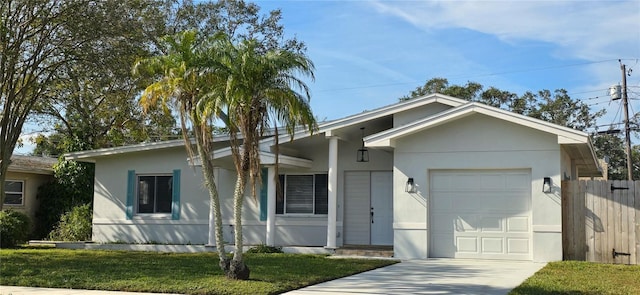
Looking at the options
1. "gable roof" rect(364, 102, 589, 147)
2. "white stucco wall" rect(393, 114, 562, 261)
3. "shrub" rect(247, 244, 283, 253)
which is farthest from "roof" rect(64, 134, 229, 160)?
"white stucco wall" rect(393, 114, 562, 261)

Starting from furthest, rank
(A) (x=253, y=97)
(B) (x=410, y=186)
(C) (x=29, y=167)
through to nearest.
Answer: (C) (x=29, y=167), (B) (x=410, y=186), (A) (x=253, y=97)

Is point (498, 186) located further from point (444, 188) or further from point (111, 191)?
point (111, 191)

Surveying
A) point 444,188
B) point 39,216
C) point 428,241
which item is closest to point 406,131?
point 444,188

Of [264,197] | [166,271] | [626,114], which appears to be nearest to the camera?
[166,271]

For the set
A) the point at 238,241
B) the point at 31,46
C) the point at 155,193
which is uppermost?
the point at 31,46

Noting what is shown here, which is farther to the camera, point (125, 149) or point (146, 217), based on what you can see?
point (146, 217)

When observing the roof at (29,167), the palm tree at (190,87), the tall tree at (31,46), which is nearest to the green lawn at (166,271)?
the palm tree at (190,87)

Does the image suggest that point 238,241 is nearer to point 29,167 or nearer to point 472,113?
point 472,113

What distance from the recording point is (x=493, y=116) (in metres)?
13.8

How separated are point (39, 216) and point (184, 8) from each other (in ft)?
38.5

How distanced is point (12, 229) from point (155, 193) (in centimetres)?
399

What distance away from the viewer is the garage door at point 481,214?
1395cm

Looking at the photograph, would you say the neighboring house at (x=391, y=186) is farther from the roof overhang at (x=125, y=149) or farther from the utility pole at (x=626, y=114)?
the utility pole at (x=626, y=114)

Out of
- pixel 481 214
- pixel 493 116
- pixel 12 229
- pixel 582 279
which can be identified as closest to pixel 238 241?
pixel 582 279
